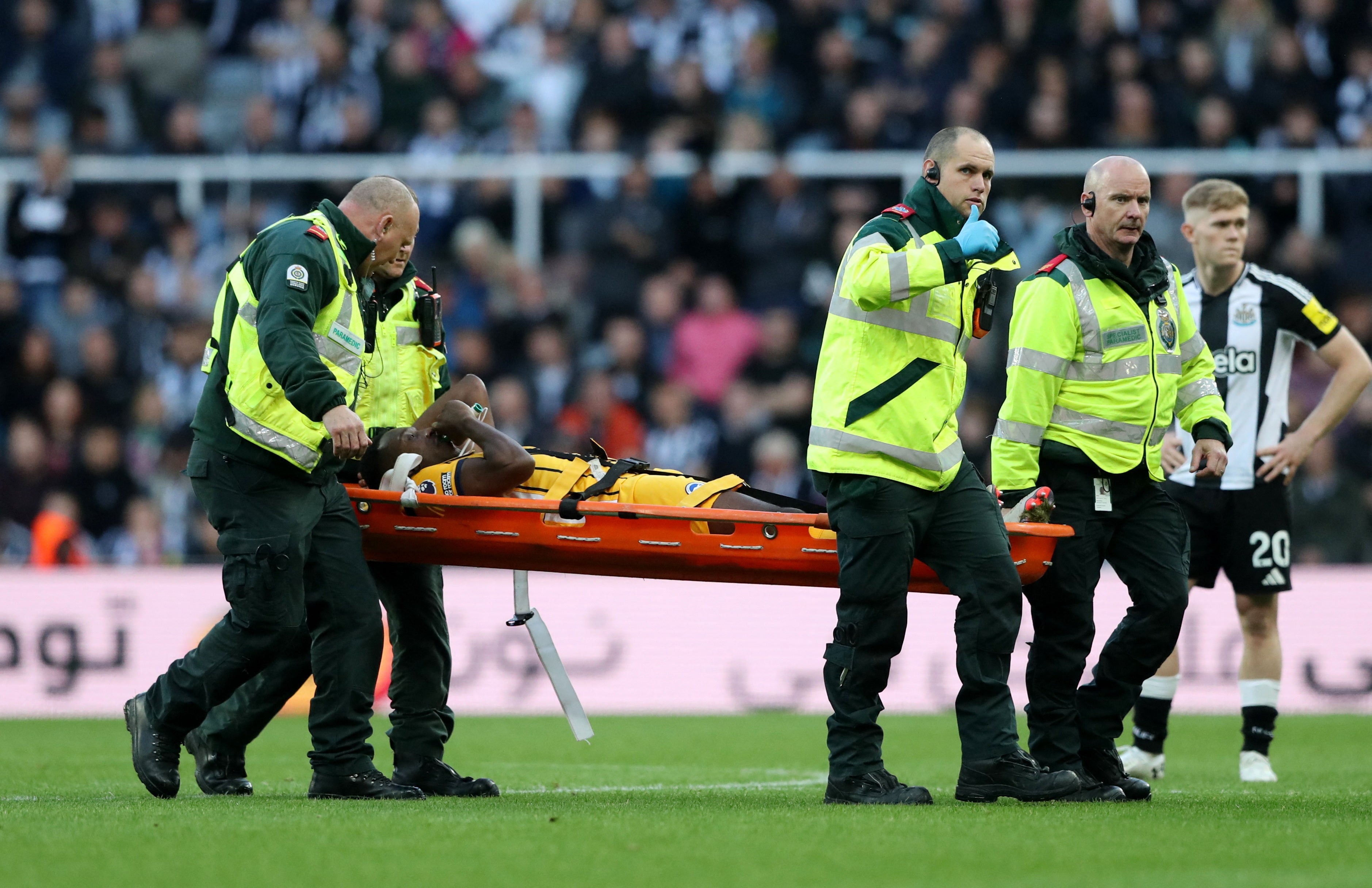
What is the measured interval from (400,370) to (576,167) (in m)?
7.05

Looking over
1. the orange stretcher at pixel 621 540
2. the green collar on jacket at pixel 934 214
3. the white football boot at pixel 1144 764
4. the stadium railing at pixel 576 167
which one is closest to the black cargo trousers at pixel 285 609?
the orange stretcher at pixel 621 540

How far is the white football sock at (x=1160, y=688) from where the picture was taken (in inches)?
298

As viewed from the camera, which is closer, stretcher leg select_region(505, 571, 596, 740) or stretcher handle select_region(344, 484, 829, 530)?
stretcher handle select_region(344, 484, 829, 530)

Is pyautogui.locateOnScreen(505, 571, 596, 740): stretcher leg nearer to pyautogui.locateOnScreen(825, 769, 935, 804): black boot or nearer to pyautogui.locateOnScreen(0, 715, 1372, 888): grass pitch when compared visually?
pyautogui.locateOnScreen(0, 715, 1372, 888): grass pitch

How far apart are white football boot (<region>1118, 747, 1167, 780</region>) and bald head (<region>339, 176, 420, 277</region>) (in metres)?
3.53

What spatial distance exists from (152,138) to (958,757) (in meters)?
9.62

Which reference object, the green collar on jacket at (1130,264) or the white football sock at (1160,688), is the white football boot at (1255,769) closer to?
the white football sock at (1160,688)

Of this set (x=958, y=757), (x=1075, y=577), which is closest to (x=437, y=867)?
(x=1075, y=577)

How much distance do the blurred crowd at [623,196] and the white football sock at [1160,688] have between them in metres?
4.63

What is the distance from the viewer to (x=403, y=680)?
670cm

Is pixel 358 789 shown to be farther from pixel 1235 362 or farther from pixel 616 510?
pixel 1235 362

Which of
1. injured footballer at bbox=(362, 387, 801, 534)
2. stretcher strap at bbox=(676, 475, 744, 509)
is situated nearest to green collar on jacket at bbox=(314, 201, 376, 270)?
injured footballer at bbox=(362, 387, 801, 534)

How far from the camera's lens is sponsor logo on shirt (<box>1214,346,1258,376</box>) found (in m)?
7.76

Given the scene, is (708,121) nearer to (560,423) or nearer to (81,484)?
(560,423)
